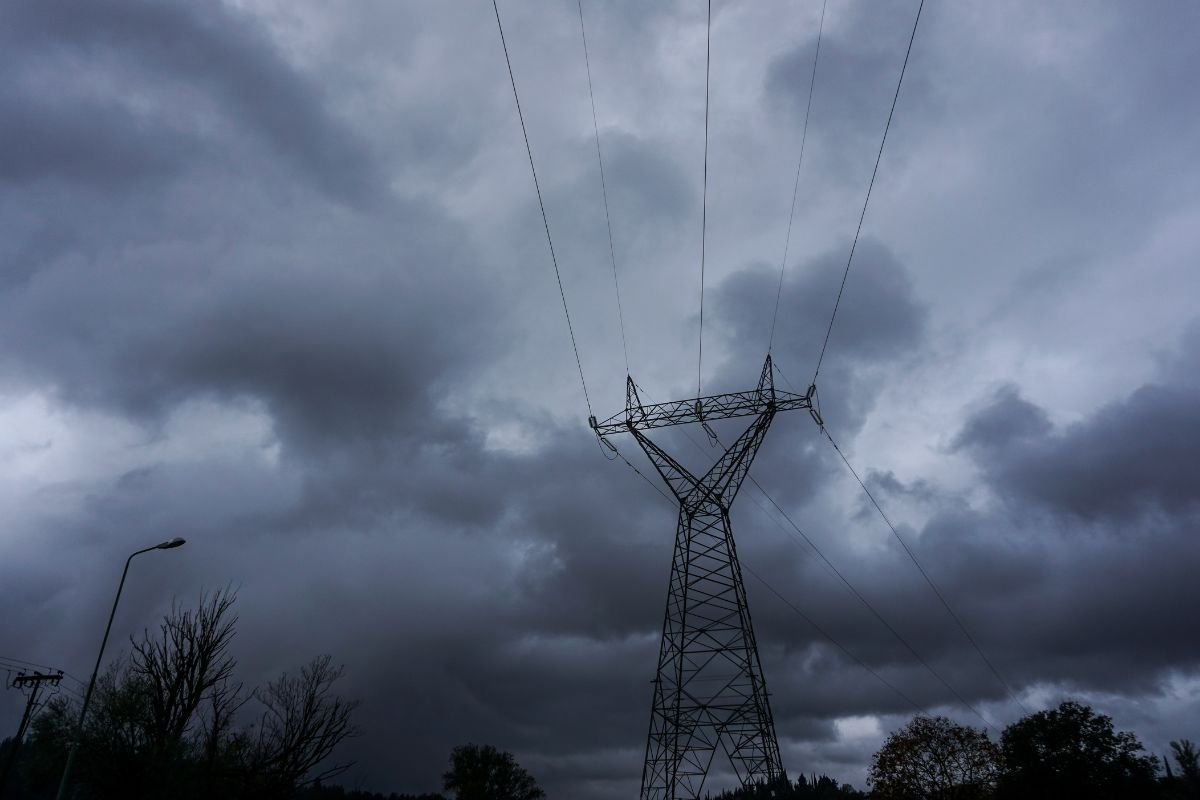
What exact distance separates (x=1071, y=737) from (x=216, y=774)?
2319 inches

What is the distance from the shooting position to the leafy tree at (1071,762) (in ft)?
176

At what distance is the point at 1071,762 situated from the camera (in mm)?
55469

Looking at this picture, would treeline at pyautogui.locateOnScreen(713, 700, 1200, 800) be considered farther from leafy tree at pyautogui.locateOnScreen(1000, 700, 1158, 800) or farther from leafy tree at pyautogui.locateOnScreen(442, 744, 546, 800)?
leafy tree at pyautogui.locateOnScreen(442, 744, 546, 800)

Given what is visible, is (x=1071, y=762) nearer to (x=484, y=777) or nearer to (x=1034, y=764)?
(x=1034, y=764)

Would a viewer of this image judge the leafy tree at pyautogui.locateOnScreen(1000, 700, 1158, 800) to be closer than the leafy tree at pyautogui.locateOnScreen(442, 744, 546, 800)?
Yes

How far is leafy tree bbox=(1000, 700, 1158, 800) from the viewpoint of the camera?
53594 millimetres

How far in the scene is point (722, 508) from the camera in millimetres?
32938

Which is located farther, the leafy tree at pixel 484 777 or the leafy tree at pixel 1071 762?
the leafy tree at pixel 484 777

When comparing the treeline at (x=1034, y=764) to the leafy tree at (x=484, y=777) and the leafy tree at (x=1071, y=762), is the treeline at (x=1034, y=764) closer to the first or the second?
the leafy tree at (x=1071, y=762)

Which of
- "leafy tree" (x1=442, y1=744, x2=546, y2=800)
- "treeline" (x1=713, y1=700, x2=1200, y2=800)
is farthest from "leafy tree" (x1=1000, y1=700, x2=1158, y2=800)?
"leafy tree" (x1=442, y1=744, x2=546, y2=800)

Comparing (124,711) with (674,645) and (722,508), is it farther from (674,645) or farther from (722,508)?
(722,508)

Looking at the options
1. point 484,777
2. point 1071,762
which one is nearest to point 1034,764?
point 1071,762

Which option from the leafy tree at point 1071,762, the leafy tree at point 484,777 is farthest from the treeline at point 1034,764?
the leafy tree at point 484,777

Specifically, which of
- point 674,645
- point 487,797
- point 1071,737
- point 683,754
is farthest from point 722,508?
point 487,797
